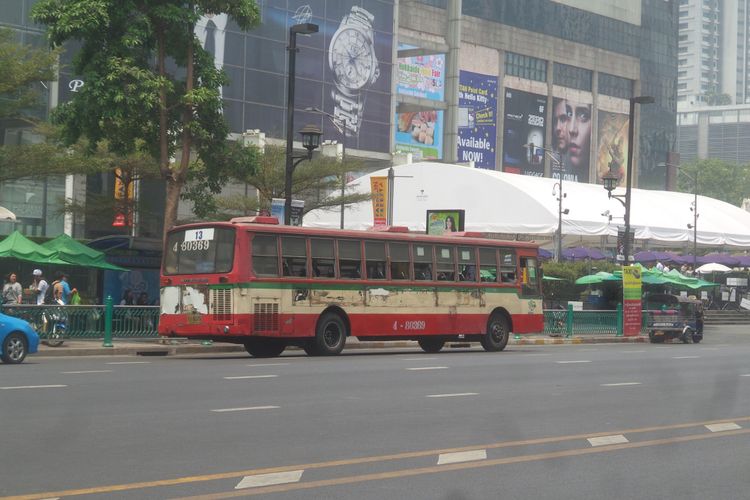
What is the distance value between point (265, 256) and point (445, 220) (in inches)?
735

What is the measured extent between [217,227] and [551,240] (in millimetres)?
42190

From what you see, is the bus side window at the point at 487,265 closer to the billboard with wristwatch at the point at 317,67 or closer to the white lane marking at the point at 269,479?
the white lane marking at the point at 269,479

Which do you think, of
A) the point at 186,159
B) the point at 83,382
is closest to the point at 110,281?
the point at 186,159

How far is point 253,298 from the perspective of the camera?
25250mm

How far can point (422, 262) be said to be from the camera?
29.4 m

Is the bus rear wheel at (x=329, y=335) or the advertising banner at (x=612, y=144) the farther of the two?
the advertising banner at (x=612, y=144)

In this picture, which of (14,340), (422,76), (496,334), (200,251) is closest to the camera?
(14,340)

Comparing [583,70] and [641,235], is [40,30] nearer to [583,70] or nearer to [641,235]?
[641,235]

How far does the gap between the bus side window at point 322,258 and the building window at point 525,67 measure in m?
90.2

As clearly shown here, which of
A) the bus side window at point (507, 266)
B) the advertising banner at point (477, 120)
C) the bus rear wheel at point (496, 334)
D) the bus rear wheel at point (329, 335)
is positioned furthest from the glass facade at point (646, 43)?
the bus rear wheel at point (329, 335)

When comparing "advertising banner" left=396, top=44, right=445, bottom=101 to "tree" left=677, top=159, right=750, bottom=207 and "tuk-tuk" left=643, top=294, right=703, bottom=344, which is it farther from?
"tree" left=677, top=159, right=750, bottom=207

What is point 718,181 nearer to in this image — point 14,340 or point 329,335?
point 329,335

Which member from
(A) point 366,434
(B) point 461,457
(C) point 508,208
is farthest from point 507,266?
(C) point 508,208

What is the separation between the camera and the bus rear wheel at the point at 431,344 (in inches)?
1214
